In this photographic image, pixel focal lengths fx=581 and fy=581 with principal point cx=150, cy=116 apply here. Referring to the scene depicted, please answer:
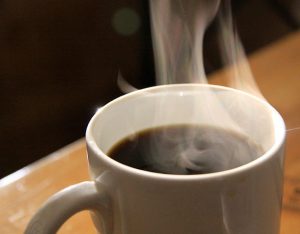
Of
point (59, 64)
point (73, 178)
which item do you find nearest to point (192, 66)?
point (73, 178)

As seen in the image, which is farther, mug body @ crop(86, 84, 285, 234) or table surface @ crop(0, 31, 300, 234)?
table surface @ crop(0, 31, 300, 234)

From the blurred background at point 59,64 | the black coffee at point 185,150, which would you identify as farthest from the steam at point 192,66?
the blurred background at point 59,64

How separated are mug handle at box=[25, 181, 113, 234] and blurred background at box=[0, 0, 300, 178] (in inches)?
32.6

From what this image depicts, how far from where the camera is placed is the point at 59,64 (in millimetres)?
1256

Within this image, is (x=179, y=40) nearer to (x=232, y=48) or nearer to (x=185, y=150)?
(x=232, y=48)

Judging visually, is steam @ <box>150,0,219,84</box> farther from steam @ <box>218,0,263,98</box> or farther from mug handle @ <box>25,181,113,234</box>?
mug handle @ <box>25,181,113,234</box>

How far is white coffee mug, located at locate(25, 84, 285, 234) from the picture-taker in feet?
1.11

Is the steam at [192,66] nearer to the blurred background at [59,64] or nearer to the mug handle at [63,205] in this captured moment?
the mug handle at [63,205]

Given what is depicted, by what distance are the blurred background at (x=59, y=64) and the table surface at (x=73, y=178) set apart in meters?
0.54

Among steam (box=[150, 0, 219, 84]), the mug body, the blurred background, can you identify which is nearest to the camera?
the mug body

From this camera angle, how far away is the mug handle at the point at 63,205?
0.36 m

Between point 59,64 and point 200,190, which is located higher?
point 200,190

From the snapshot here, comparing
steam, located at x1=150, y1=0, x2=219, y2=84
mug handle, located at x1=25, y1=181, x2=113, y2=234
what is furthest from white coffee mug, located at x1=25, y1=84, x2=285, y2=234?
steam, located at x1=150, y1=0, x2=219, y2=84

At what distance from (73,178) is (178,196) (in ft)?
0.90
